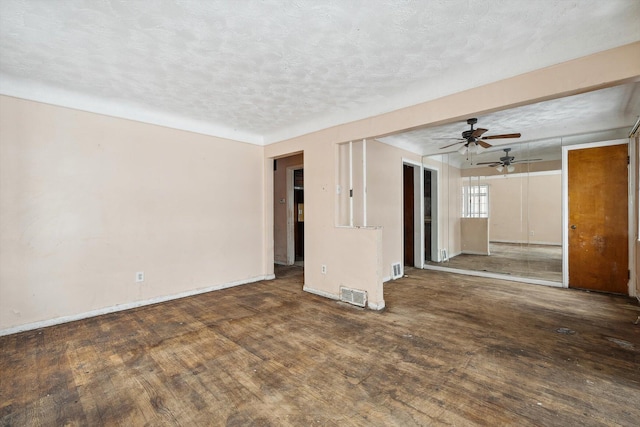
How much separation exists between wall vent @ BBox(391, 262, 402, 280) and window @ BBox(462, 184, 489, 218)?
2.12 metres

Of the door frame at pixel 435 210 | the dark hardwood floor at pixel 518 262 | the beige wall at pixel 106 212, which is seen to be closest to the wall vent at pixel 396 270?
the dark hardwood floor at pixel 518 262

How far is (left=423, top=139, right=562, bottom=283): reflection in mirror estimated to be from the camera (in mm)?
4773

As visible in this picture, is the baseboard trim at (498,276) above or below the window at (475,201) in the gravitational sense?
below

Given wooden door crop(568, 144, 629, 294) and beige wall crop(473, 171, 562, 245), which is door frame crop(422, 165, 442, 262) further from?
wooden door crop(568, 144, 629, 294)

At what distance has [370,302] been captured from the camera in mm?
3594

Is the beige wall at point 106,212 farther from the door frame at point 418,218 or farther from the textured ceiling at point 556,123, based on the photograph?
the door frame at point 418,218

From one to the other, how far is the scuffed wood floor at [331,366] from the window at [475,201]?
2488mm

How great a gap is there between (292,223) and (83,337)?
425 cm

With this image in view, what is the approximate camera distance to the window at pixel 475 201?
18.9ft

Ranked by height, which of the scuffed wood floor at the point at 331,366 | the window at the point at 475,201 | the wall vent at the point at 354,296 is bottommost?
the scuffed wood floor at the point at 331,366

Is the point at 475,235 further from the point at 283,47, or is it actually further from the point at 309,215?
the point at 283,47

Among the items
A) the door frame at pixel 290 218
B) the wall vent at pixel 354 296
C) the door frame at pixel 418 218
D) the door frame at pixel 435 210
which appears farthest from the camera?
the door frame at pixel 290 218

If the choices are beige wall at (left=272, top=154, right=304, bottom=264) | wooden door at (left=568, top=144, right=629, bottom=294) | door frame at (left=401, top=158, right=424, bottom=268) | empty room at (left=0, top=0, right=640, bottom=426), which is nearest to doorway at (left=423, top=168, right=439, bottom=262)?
door frame at (left=401, top=158, right=424, bottom=268)

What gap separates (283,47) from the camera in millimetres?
2330
